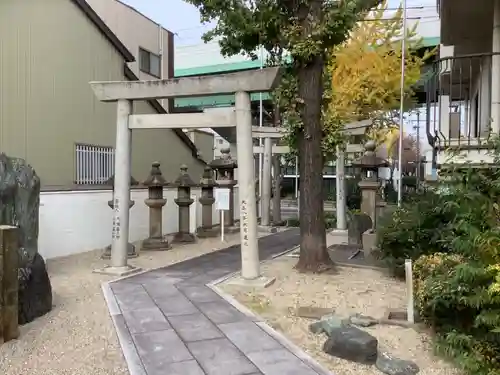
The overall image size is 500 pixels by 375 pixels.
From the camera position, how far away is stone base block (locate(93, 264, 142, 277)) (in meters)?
8.24

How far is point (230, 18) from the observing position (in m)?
8.55

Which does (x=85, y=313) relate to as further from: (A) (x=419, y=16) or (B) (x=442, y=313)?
(A) (x=419, y=16)

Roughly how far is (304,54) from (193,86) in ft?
6.18

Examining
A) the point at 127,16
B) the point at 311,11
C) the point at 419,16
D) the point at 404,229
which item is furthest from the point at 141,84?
the point at 419,16

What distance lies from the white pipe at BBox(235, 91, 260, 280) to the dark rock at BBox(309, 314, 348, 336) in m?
2.29

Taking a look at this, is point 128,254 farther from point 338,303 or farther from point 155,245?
point 338,303

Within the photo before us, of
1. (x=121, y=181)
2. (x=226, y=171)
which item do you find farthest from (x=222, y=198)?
(x=121, y=181)

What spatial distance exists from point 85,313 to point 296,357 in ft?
9.28

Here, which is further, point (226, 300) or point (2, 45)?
point (2, 45)

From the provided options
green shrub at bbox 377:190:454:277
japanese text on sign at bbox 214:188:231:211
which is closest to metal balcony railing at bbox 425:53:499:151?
green shrub at bbox 377:190:454:277

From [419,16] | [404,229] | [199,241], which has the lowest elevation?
[199,241]

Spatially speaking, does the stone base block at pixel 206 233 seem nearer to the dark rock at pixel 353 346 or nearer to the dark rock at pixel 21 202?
the dark rock at pixel 21 202

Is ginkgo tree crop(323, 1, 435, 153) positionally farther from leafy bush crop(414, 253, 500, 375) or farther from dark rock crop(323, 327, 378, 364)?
dark rock crop(323, 327, 378, 364)

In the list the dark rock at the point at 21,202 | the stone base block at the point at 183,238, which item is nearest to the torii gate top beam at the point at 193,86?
the dark rock at the point at 21,202
